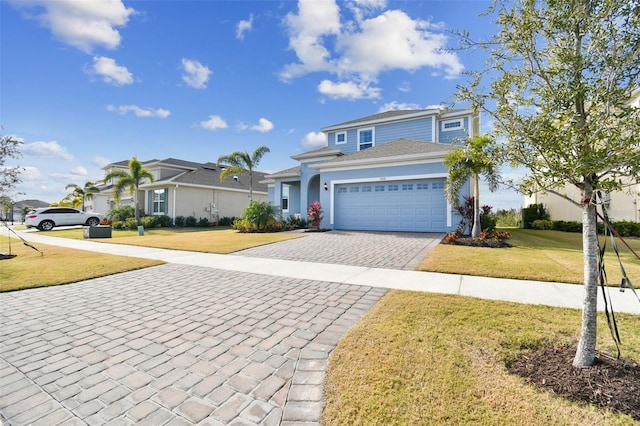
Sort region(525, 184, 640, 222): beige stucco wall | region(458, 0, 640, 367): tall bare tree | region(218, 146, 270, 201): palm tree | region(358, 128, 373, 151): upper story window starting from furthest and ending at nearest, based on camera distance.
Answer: region(218, 146, 270, 201): palm tree < region(358, 128, 373, 151): upper story window < region(525, 184, 640, 222): beige stucco wall < region(458, 0, 640, 367): tall bare tree

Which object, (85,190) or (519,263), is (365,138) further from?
(85,190)

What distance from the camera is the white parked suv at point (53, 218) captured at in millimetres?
21203

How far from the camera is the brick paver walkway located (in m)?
2.21

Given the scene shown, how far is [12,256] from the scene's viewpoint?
9.55 m

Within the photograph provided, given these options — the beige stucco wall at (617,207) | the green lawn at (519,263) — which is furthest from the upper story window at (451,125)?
the green lawn at (519,263)

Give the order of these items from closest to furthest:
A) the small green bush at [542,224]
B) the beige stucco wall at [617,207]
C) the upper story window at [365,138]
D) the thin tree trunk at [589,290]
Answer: the thin tree trunk at [589,290]
the beige stucco wall at [617,207]
the small green bush at [542,224]
the upper story window at [365,138]

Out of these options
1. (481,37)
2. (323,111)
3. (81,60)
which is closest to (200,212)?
(323,111)

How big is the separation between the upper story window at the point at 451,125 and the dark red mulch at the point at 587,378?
738 inches

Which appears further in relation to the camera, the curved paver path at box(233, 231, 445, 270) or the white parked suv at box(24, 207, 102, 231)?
the white parked suv at box(24, 207, 102, 231)

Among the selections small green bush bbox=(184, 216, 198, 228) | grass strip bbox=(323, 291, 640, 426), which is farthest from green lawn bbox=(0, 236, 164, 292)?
small green bush bbox=(184, 216, 198, 228)

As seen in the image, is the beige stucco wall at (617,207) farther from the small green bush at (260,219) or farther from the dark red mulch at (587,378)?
the small green bush at (260,219)

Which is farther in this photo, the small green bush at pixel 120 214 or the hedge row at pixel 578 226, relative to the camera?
the small green bush at pixel 120 214

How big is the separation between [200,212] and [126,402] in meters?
25.5

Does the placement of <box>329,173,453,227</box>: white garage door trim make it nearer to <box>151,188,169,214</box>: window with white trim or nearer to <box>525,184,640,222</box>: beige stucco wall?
<box>525,184,640,222</box>: beige stucco wall
